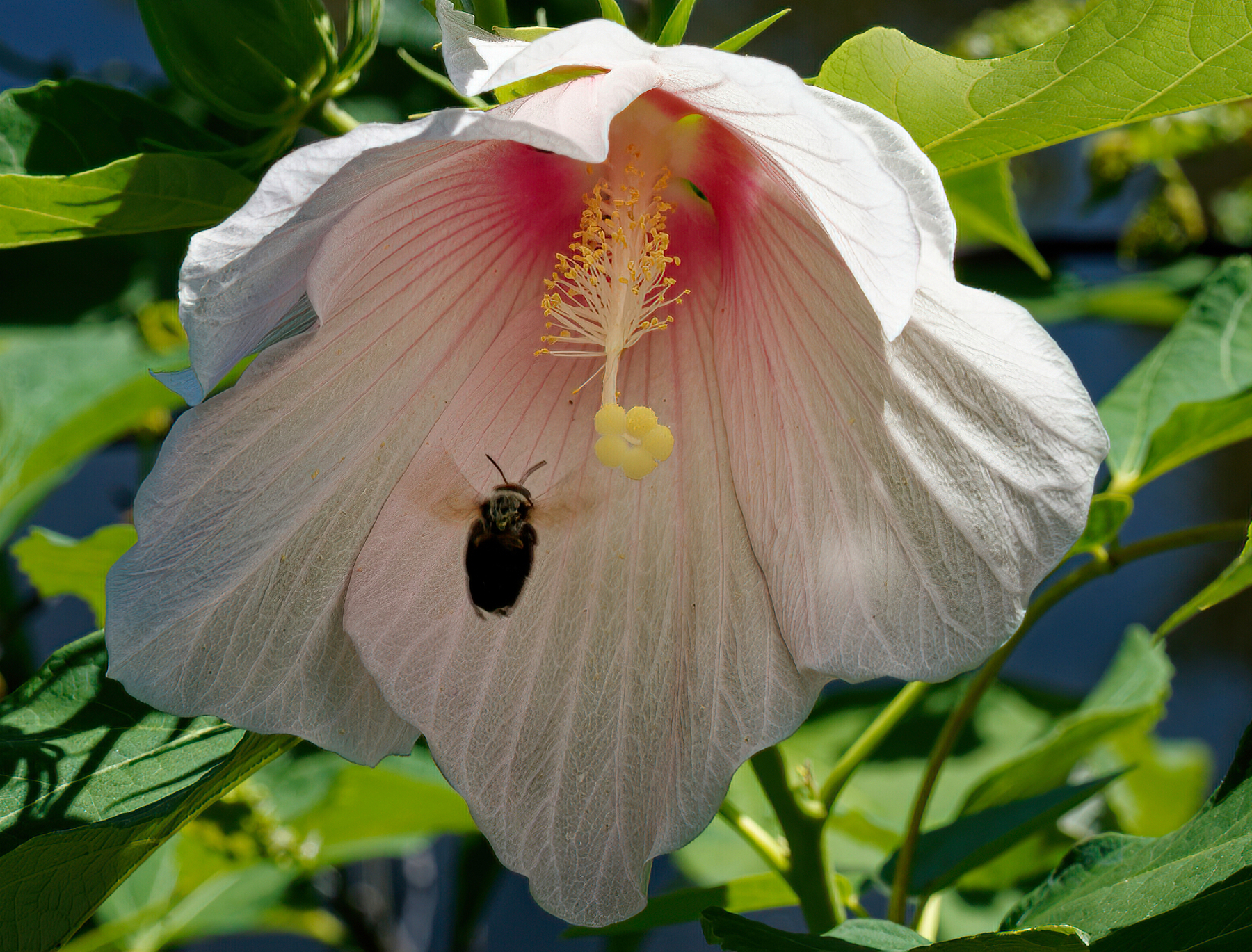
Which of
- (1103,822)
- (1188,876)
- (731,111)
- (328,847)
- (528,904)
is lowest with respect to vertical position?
(528,904)

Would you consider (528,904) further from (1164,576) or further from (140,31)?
(140,31)

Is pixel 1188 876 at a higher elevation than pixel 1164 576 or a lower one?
higher

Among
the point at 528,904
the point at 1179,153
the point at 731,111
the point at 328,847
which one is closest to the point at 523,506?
the point at 731,111

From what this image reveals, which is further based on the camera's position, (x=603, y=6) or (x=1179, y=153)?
(x=1179, y=153)

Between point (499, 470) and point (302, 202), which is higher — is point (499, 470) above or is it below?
below

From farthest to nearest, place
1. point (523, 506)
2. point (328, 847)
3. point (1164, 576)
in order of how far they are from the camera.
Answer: point (1164, 576), point (328, 847), point (523, 506)

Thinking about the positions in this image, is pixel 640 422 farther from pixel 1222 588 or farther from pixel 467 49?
pixel 1222 588

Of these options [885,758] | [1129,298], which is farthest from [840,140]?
[885,758]
